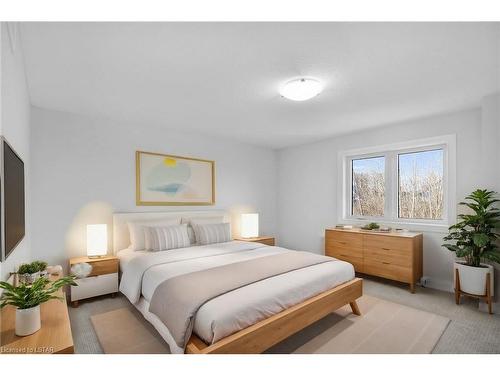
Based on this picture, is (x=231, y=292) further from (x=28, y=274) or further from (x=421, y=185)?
(x=421, y=185)

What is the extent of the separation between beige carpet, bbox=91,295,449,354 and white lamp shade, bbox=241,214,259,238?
214cm

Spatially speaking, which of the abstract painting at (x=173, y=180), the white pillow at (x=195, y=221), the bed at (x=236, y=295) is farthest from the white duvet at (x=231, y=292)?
the abstract painting at (x=173, y=180)

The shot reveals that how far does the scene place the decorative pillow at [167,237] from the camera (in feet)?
10.6

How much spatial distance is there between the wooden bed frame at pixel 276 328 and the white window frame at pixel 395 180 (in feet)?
6.47

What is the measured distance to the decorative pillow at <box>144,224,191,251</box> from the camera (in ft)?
10.6

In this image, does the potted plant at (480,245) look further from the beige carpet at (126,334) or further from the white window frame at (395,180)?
the beige carpet at (126,334)

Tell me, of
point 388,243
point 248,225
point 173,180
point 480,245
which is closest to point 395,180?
point 388,243

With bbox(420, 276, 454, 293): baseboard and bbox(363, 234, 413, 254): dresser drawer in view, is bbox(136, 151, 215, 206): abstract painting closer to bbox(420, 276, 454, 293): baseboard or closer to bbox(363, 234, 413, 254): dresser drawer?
bbox(363, 234, 413, 254): dresser drawer

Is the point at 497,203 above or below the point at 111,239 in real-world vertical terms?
above

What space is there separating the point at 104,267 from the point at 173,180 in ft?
5.18
